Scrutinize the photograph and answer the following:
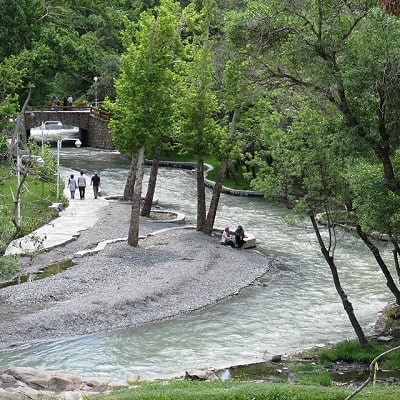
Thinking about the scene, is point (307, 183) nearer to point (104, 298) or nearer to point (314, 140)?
point (314, 140)

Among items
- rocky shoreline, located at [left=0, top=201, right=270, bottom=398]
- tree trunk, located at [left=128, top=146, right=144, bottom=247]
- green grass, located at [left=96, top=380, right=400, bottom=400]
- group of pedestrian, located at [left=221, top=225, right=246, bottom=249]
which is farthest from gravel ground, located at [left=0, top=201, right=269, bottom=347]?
green grass, located at [left=96, top=380, right=400, bottom=400]

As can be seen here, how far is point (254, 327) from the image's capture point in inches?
994

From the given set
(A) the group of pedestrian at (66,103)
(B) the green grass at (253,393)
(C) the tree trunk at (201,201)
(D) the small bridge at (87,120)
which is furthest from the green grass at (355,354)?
(A) the group of pedestrian at (66,103)

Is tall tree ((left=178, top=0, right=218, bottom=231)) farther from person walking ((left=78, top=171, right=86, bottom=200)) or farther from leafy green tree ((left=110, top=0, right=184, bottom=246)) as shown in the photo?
person walking ((left=78, top=171, right=86, bottom=200))

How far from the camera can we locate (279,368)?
2091 cm

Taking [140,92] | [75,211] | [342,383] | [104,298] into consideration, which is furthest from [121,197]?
Answer: [342,383]

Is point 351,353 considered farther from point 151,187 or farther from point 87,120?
point 87,120

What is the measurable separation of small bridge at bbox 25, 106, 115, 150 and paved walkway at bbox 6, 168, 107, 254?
21.9 meters

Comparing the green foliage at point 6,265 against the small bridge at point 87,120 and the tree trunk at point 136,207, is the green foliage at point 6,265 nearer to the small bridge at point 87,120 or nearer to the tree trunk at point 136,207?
the tree trunk at point 136,207

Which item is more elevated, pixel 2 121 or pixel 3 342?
pixel 2 121

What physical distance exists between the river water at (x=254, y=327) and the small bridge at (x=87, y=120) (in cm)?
3456

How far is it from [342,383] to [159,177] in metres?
39.9

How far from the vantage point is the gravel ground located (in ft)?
80.4

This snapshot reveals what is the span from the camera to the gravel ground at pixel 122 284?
24516mm
